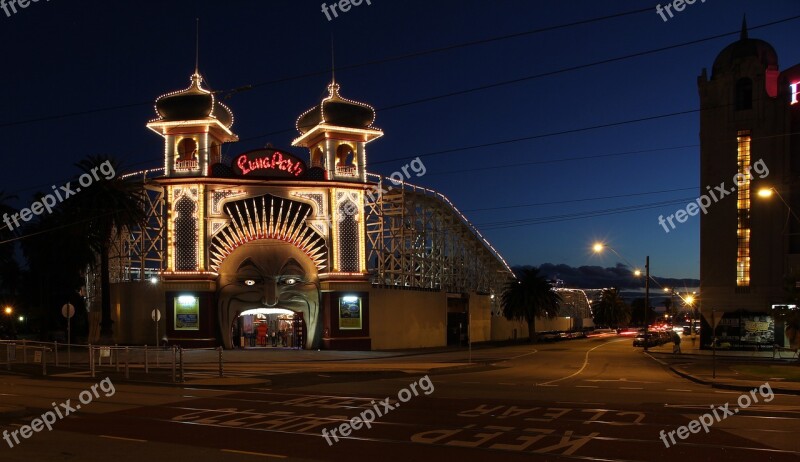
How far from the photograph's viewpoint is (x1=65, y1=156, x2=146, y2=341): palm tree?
4488 cm

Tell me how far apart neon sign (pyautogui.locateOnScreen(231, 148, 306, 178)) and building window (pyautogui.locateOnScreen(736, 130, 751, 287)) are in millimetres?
31640

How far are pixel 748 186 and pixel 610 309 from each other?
121 meters

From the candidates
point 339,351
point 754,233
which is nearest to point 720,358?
point 754,233

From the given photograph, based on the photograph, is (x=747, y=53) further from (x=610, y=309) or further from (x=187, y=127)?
(x=610, y=309)

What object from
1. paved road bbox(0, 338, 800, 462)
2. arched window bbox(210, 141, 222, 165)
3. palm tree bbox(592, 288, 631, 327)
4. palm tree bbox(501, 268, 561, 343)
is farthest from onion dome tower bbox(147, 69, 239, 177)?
palm tree bbox(592, 288, 631, 327)

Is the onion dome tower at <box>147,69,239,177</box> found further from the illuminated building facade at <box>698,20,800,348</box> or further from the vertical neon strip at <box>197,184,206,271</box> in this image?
the illuminated building facade at <box>698,20,800,348</box>

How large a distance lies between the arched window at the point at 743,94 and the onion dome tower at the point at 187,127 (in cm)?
3734

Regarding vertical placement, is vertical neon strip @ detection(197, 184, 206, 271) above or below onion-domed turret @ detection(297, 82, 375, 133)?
below

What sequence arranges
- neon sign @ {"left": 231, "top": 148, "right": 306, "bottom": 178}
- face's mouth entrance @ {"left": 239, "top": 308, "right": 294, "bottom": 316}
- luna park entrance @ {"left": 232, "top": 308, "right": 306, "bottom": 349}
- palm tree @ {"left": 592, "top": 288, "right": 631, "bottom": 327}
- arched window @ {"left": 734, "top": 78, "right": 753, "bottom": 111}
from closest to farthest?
neon sign @ {"left": 231, "top": 148, "right": 306, "bottom": 178} < face's mouth entrance @ {"left": 239, "top": 308, "right": 294, "bottom": 316} < luna park entrance @ {"left": 232, "top": 308, "right": 306, "bottom": 349} < arched window @ {"left": 734, "top": 78, "right": 753, "bottom": 111} < palm tree @ {"left": 592, "top": 288, "right": 631, "bottom": 327}

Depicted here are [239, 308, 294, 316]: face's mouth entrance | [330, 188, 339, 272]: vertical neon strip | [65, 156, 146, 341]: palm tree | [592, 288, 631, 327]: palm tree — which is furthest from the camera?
[592, 288, 631, 327]: palm tree

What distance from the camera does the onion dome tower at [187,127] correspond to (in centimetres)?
4788

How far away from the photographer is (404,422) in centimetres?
1545

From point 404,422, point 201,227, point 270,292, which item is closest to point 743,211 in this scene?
point 270,292

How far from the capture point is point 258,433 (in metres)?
14.1
